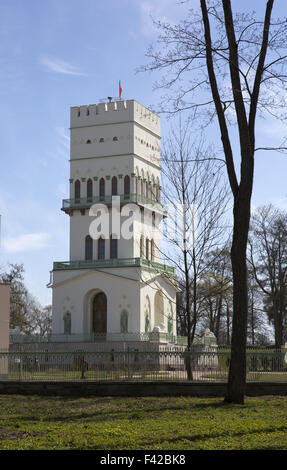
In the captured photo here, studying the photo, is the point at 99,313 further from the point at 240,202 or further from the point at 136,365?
the point at 240,202

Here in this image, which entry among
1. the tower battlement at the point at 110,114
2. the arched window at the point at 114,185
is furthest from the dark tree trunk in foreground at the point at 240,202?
the tower battlement at the point at 110,114

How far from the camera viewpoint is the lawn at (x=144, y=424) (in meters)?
9.70

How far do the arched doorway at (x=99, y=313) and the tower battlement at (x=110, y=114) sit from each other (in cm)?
1408

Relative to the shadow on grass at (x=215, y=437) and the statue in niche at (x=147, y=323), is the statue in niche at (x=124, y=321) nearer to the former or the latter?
the statue in niche at (x=147, y=323)

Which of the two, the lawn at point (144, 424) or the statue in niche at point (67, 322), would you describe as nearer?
the lawn at point (144, 424)

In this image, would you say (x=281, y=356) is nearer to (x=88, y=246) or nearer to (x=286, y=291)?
(x=286, y=291)

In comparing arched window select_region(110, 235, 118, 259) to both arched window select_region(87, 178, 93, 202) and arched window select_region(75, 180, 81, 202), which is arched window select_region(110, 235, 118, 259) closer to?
arched window select_region(87, 178, 93, 202)

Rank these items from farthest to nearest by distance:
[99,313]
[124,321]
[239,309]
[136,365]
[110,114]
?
1. [110,114]
2. [99,313]
3. [124,321]
4. [136,365]
5. [239,309]

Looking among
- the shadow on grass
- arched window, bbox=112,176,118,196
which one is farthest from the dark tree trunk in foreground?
arched window, bbox=112,176,118,196

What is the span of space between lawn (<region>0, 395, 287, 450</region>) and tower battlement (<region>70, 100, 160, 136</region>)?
121 feet

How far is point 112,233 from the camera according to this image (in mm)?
50906

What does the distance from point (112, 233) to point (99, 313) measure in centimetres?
637

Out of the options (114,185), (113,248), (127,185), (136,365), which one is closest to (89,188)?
(114,185)
